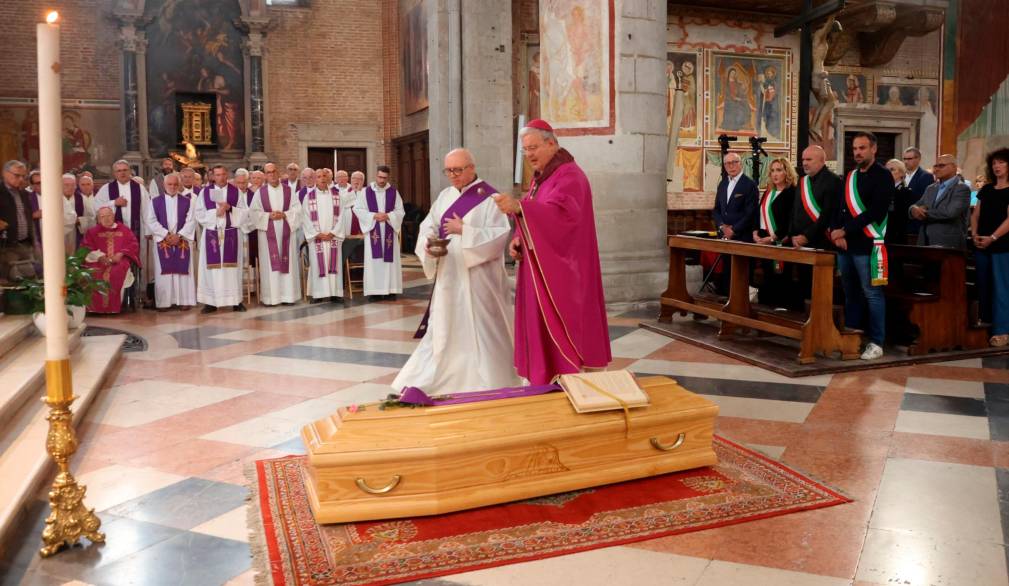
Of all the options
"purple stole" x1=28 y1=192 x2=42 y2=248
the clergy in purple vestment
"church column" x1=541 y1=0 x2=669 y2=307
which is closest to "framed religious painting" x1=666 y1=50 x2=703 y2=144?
"church column" x1=541 y1=0 x2=669 y2=307

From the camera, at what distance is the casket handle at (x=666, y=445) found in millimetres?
3705

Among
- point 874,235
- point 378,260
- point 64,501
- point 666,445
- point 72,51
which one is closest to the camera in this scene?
point 64,501

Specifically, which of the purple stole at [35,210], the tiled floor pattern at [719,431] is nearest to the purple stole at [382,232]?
the tiled floor pattern at [719,431]

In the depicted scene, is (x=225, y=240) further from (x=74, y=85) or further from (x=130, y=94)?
(x=74, y=85)

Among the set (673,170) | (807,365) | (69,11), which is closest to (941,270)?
(807,365)

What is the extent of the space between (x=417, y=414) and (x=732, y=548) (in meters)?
1.34

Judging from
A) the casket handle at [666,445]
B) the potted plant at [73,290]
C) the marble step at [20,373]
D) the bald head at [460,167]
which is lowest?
the casket handle at [666,445]

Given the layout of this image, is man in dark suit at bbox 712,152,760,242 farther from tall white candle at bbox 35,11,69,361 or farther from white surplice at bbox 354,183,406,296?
tall white candle at bbox 35,11,69,361

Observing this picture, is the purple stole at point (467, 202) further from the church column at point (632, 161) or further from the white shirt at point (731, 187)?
the church column at point (632, 161)

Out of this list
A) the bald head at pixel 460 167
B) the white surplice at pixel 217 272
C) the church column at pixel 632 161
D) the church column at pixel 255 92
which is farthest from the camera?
the church column at pixel 255 92

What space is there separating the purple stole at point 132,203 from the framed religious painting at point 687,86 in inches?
376

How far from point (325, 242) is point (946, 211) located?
6.93 m

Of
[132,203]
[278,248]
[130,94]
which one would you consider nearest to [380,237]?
[278,248]

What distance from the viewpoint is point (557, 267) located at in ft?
14.3
